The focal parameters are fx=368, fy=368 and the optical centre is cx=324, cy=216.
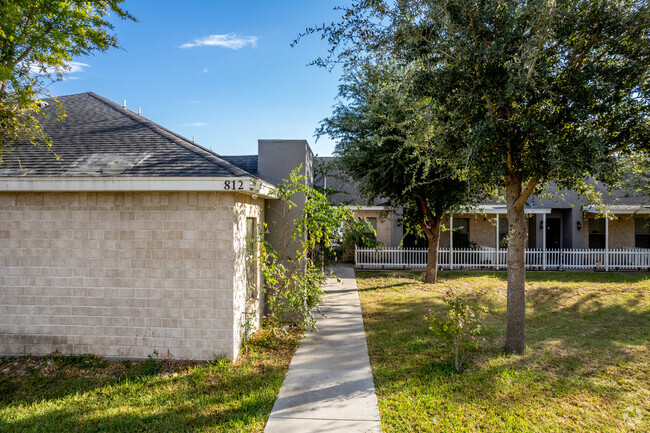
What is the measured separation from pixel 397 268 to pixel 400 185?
19.6 feet

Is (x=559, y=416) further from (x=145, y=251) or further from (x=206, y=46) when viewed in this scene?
(x=206, y=46)

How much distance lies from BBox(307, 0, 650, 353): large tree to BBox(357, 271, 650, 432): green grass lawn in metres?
0.99

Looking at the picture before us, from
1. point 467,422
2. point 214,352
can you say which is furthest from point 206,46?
point 467,422

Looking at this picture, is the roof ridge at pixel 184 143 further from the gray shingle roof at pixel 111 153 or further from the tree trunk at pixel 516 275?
the tree trunk at pixel 516 275

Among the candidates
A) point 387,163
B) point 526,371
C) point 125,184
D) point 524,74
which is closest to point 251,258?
point 125,184

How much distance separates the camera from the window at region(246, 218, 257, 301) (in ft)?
22.2

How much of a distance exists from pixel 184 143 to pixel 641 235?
2165cm

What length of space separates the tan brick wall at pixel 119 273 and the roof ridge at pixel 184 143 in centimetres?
52

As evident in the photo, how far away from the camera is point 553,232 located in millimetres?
20000

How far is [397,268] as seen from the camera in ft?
57.3

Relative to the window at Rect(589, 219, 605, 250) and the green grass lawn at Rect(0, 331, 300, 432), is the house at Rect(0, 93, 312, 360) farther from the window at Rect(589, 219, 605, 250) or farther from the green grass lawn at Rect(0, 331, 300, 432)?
the window at Rect(589, 219, 605, 250)

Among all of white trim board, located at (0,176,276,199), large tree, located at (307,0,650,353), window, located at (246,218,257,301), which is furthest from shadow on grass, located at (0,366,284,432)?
large tree, located at (307,0,650,353)

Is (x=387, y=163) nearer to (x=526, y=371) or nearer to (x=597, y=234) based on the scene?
(x=526, y=371)

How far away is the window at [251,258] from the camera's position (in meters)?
6.75
